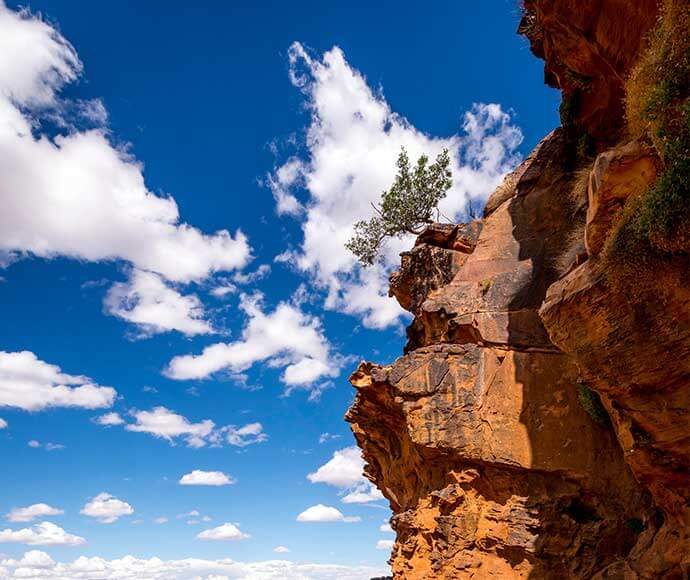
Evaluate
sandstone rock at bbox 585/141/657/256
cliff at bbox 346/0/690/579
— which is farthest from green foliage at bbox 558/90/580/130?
sandstone rock at bbox 585/141/657/256

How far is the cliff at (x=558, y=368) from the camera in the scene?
38.1 feet

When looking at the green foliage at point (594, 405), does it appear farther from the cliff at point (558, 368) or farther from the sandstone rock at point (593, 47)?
the sandstone rock at point (593, 47)

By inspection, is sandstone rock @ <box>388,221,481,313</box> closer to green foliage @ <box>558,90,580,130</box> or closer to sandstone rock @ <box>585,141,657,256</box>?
green foliage @ <box>558,90,580,130</box>

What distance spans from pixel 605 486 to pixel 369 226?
75.3 ft

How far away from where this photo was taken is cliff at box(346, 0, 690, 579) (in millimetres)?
11609

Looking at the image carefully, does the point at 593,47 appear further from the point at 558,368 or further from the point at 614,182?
the point at 558,368

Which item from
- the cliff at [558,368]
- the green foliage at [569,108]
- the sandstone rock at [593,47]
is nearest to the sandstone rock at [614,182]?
the cliff at [558,368]

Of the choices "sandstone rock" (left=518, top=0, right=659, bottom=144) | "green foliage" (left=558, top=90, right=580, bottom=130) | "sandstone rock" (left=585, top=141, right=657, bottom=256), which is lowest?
"sandstone rock" (left=585, top=141, right=657, bottom=256)

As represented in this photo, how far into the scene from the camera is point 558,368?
19.9 metres

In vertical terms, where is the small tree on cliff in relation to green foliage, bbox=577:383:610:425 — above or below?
above

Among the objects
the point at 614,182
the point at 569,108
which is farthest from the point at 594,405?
the point at 569,108

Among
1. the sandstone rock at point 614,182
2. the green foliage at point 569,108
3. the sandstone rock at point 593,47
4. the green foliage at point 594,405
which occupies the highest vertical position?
the green foliage at point 569,108

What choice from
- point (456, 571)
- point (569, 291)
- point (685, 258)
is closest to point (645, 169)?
point (685, 258)

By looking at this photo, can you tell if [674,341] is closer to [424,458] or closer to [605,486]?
[605,486]
